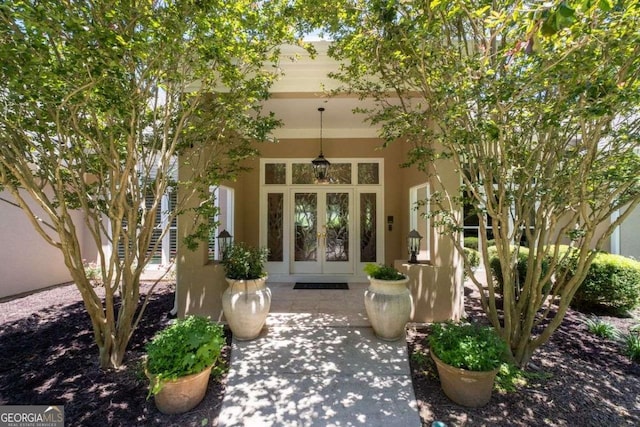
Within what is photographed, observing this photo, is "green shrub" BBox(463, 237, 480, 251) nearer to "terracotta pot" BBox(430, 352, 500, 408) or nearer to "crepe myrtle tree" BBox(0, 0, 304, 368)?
"terracotta pot" BBox(430, 352, 500, 408)

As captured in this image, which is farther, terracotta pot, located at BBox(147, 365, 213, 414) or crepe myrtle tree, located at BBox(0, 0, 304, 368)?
terracotta pot, located at BBox(147, 365, 213, 414)

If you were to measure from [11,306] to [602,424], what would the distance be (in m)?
8.69

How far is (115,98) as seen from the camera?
2482 mm

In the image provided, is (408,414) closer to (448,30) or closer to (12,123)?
(448,30)

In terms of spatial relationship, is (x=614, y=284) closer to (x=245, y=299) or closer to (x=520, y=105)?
(x=520, y=105)

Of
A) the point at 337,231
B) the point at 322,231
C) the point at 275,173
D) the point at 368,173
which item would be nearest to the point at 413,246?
the point at 337,231

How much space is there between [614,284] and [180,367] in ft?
21.0

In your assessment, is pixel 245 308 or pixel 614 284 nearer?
pixel 245 308

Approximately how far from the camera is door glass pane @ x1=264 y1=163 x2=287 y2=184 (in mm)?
→ 6953

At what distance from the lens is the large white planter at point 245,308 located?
12.0ft

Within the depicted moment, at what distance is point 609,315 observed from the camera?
15.6 ft

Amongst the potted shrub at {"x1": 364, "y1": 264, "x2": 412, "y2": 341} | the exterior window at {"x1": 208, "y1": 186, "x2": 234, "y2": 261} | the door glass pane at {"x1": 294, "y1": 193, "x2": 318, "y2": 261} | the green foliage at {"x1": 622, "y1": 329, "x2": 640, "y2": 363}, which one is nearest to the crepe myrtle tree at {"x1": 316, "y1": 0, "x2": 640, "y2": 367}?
the potted shrub at {"x1": 364, "y1": 264, "x2": 412, "y2": 341}

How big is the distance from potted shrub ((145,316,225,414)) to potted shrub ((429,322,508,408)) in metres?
2.25

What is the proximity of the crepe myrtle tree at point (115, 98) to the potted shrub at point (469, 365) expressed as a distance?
10.7ft
